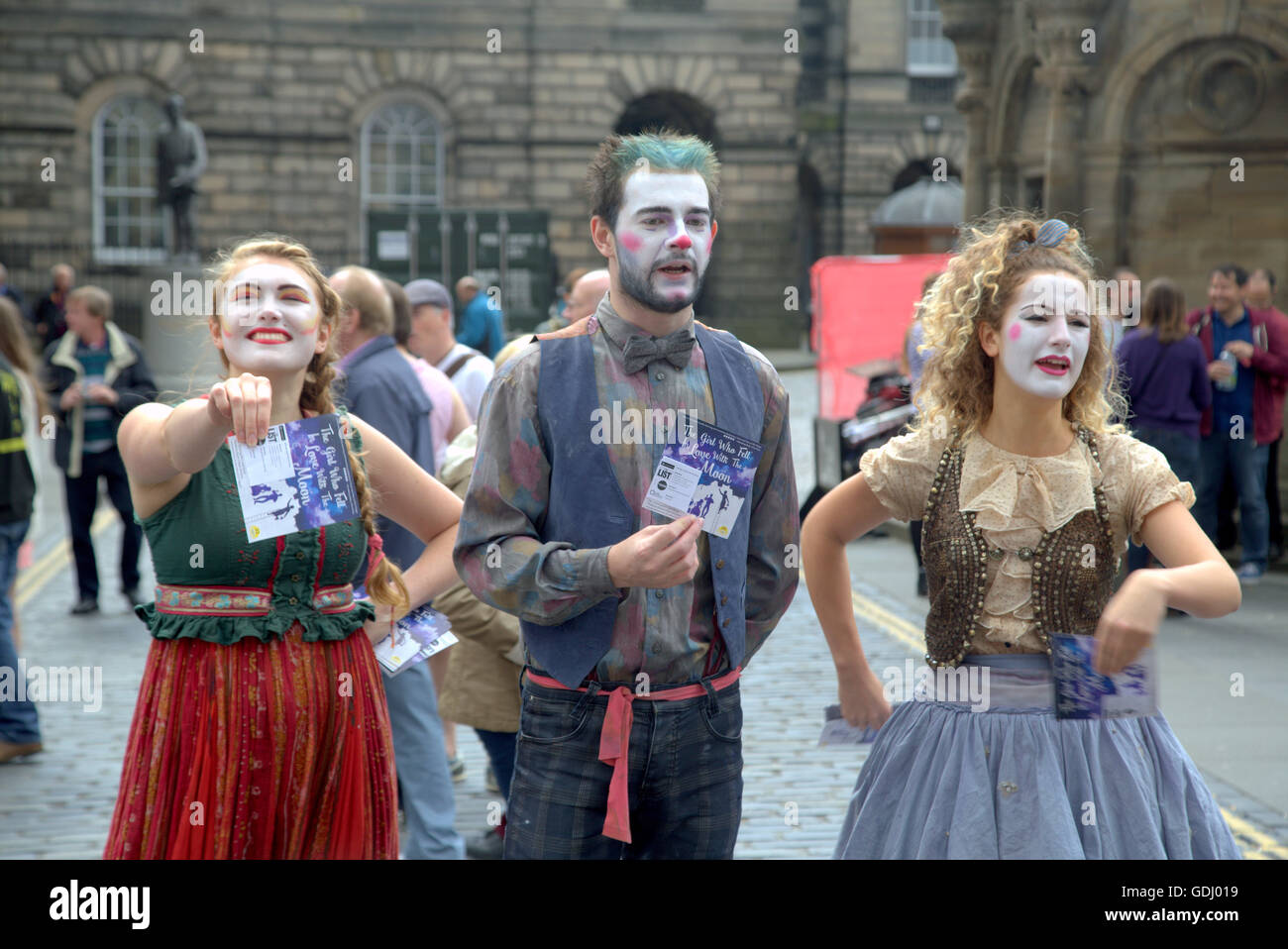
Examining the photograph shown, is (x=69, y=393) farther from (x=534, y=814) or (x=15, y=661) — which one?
(x=534, y=814)

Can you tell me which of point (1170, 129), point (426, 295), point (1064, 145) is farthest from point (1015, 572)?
point (1064, 145)

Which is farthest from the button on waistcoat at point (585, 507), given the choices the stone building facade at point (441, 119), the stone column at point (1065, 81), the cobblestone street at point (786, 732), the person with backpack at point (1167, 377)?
the stone building facade at point (441, 119)

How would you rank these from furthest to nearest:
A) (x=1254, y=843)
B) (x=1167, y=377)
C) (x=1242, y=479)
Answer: (x=1242, y=479) → (x=1167, y=377) → (x=1254, y=843)

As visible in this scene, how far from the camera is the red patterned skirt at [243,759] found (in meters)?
3.14

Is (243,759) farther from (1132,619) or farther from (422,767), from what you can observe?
(422,767)

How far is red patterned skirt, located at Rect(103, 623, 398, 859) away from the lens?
3145 mm

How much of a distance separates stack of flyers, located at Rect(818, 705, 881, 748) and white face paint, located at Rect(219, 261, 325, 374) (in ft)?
4.34

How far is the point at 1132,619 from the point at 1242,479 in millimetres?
7714

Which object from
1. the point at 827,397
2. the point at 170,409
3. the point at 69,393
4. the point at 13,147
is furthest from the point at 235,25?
the point at 170,409

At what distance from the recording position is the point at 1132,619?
2.66m

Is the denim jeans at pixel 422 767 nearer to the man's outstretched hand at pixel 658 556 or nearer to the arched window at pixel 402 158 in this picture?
the man's outstretched hand at pixel 658 556

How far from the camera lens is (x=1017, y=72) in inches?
492

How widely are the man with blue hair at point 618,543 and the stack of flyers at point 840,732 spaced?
1.14ft

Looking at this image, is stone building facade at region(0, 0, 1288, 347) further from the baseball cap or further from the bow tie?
the bow tie
